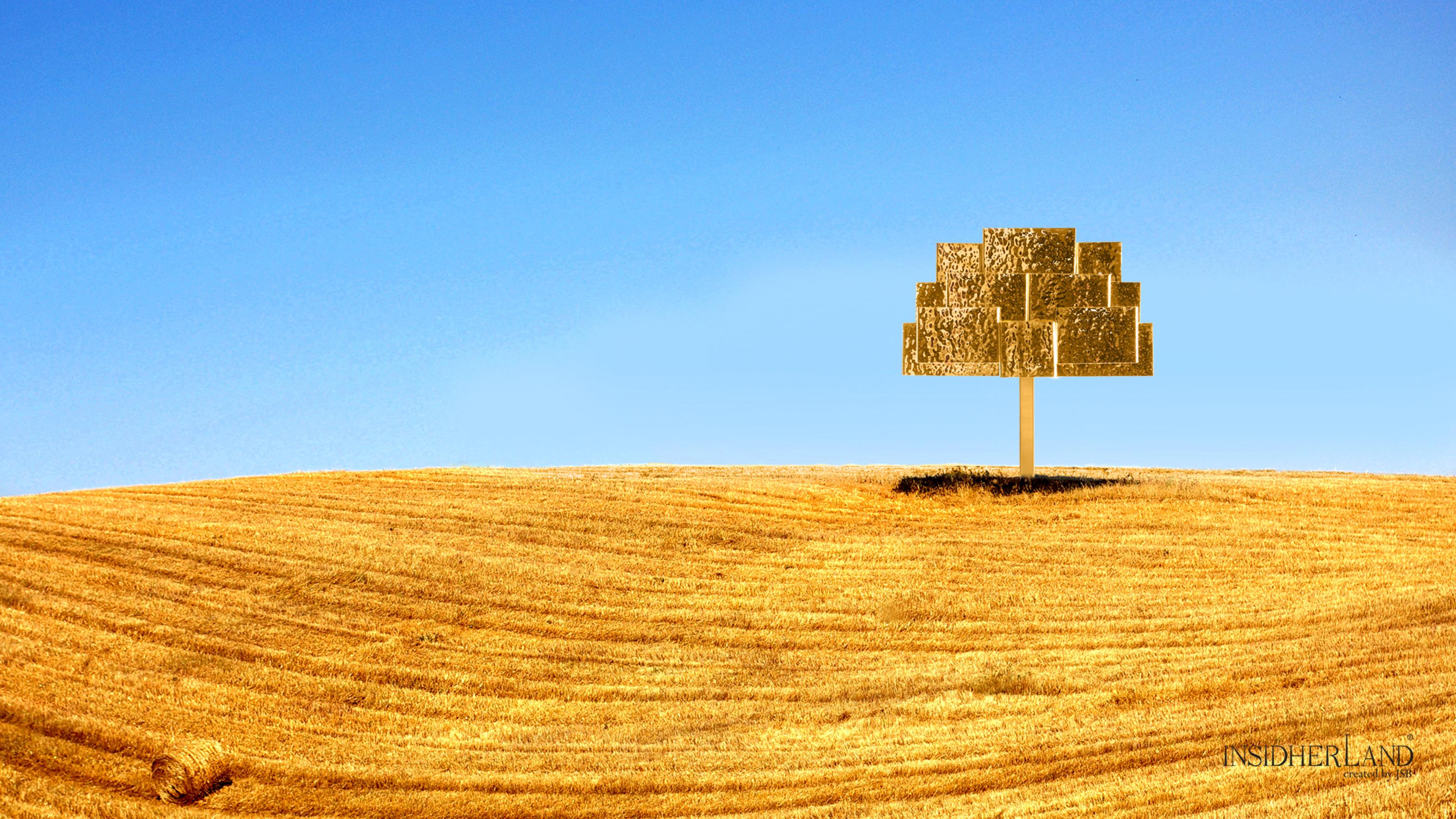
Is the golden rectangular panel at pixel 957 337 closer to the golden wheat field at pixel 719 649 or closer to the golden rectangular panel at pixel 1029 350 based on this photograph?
the golden rectangular panel at pixel 1029 350

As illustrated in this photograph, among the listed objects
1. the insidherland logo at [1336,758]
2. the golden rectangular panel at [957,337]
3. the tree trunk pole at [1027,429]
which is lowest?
the insidherland logo at [1336,758]

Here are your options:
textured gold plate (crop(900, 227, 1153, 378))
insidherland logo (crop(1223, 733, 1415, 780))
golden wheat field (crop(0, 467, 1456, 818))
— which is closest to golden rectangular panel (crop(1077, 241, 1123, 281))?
textured gold plate (crop(900, 227, 1153, 378))

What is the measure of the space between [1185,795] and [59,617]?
30.3 feet

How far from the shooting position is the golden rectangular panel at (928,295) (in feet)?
55.6

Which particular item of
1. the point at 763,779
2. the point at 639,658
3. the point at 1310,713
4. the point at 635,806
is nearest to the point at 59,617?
the point at 639,658

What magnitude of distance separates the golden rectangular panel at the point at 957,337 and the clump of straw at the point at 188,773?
11.7m

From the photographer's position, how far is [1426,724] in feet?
22.3

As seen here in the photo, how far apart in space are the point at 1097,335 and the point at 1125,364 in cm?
60

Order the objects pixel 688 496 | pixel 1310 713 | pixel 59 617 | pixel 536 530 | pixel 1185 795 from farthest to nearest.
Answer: pixel 688 496 < pixel 536 530 < pixel 59 617 < pixel 1310 713 < pixel 1185 795

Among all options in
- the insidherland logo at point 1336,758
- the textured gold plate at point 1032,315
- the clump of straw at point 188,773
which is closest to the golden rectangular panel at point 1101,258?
the textured gold plate at point 1032,315

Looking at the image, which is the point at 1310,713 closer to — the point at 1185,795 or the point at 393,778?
the point at 1185,795

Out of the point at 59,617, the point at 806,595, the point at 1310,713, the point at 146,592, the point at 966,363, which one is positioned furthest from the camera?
the point at 966,363

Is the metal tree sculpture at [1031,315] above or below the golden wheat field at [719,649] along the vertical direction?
above

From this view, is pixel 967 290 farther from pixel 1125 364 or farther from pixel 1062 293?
pixel 1125 364
